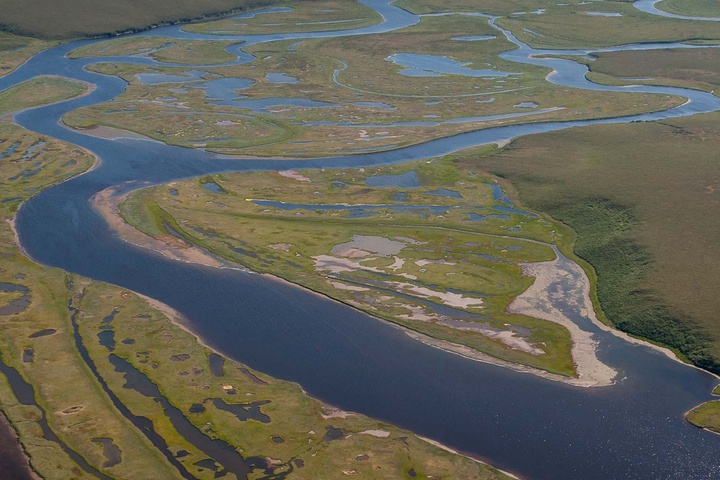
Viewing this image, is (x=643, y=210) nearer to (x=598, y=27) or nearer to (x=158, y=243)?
(x=158, y=243)

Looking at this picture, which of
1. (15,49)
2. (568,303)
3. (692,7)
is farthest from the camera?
(692,7)

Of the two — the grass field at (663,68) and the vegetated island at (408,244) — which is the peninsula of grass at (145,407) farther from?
the grass field at (663,68)

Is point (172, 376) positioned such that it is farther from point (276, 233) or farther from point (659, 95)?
point (659, 95)

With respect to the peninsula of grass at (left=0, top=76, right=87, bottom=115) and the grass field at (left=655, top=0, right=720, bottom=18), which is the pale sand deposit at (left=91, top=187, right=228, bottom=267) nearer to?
the peninsula of grass at (left=0, top=76, right=87, bottom=115)

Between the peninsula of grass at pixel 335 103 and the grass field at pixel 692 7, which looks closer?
the peninsula of grass at pixel 335 103

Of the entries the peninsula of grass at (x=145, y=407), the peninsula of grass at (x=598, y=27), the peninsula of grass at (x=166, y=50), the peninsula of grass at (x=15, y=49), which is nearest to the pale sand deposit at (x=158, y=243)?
the peninsula of grass at (x=145, y=407)

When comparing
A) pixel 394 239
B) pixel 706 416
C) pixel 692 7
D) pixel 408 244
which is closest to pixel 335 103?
pixel 394 239
